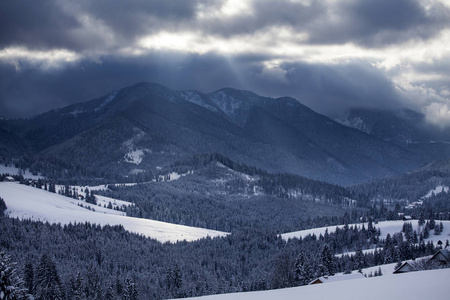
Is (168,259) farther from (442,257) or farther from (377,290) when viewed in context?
(377,290)

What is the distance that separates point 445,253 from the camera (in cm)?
6762

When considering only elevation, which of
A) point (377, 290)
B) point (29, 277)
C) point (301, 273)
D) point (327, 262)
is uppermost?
point (377, 290)

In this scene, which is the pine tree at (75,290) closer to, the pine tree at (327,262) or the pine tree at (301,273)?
the pine tree at (301,273)

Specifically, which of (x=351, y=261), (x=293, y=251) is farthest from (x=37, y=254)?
(x=351, y=261)

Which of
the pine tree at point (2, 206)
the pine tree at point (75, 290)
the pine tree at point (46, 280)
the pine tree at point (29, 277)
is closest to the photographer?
the pine tree at point (46, 280)

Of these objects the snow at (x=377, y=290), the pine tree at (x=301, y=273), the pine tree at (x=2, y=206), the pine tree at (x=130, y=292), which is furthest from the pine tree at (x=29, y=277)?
the pine tree at (x=2, y=206)

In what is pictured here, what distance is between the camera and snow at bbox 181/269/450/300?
73.2 feet

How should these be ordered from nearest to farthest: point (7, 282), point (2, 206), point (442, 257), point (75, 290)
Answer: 1. point (7, 282)
2. point (442, 257)
3. point (75, 290)
4. point (2, 206)

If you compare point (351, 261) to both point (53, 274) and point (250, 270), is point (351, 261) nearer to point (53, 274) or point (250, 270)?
point (250, 270)

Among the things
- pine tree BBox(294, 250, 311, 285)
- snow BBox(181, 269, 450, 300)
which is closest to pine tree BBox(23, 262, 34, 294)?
pine tree BBox(294, 250, 311, 285)

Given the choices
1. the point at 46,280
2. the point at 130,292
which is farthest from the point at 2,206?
the point at 130,292

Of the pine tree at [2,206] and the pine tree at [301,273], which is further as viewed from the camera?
the pine tree at [2,206]

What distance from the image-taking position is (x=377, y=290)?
77.9 feet

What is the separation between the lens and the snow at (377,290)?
22.3 meters
